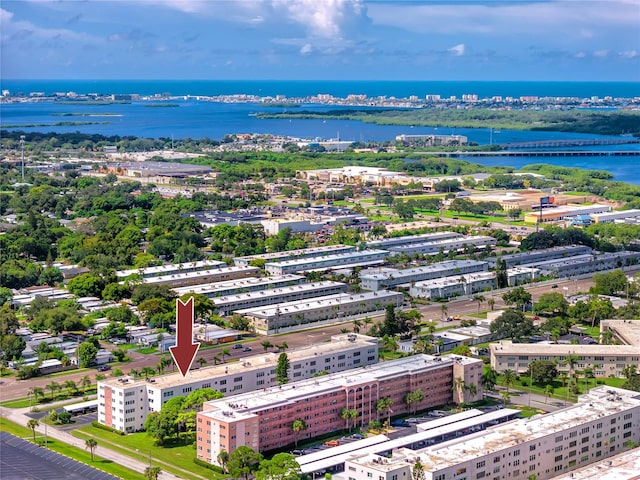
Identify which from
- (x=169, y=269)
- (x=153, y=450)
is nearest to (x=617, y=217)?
(x=169, y=269)

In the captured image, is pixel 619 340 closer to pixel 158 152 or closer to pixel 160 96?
pixel 158 152

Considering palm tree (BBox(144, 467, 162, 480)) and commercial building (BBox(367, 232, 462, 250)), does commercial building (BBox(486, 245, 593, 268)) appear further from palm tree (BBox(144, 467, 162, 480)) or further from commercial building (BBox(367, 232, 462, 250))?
palm tree (BBox(144, 467, 162, 480))

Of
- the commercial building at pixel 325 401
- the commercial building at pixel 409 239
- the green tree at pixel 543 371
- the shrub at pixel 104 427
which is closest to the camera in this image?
the commercial building at pixel 325 401

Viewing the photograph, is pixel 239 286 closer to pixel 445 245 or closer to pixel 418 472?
pixel 445 245

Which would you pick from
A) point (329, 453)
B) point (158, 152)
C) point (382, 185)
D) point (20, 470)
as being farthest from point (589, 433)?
point (158, 152)

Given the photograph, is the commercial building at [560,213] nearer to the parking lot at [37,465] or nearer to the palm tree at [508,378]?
the palm tree at [508,378]

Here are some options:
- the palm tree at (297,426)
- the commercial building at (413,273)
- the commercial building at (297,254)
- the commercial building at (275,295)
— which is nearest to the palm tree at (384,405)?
the palm tree at (297,426)

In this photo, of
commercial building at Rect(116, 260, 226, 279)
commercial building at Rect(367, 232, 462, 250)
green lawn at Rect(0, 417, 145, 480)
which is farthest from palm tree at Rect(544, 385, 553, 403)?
commercial building at Rect(367, 232, 462, 250)

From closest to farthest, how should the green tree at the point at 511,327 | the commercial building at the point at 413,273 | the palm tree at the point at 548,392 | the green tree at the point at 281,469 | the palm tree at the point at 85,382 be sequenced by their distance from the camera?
1. the green tree at the point at 281,469
2. the palm tree at the point at 548,392
3. the palm tree at the point at 85,382
4. the green tree at the point at 511,327
5. the commercial building at the point at 413,273
